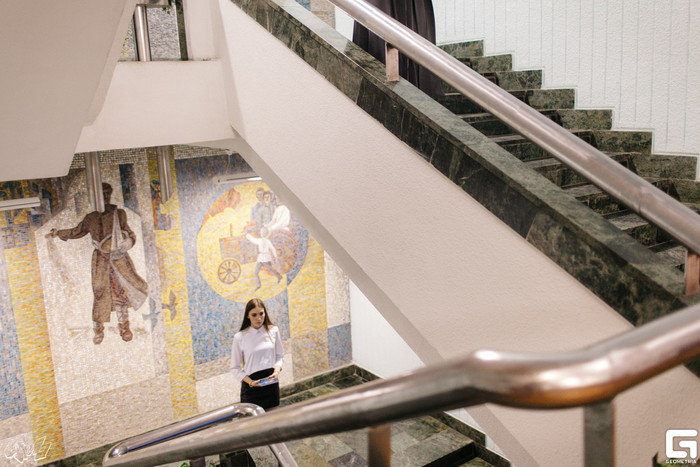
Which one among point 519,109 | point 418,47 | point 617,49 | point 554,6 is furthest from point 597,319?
point 554,6

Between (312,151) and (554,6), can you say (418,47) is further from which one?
(554,6)

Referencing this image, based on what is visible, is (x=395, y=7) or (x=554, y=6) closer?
(x=395, y=7)

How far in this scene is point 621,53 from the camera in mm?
4027

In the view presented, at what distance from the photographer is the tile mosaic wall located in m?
5.24

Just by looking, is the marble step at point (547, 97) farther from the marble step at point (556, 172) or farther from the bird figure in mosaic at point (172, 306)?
the bird figure in mosaic at point (172, 306)

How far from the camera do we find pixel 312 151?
9.05ft

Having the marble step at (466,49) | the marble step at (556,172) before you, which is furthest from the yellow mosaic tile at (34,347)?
the marble step at (556,172)

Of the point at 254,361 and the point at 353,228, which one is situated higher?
the point at 353,228

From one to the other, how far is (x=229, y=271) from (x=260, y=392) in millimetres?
1795

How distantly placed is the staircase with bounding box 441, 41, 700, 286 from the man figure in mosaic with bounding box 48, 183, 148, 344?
3397mm

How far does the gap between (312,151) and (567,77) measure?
2577 millimetres

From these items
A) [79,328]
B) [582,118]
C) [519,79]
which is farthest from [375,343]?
[582,118]

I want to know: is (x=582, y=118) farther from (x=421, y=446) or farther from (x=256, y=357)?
(x=421, y=446)

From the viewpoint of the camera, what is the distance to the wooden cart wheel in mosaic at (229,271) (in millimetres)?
6266
